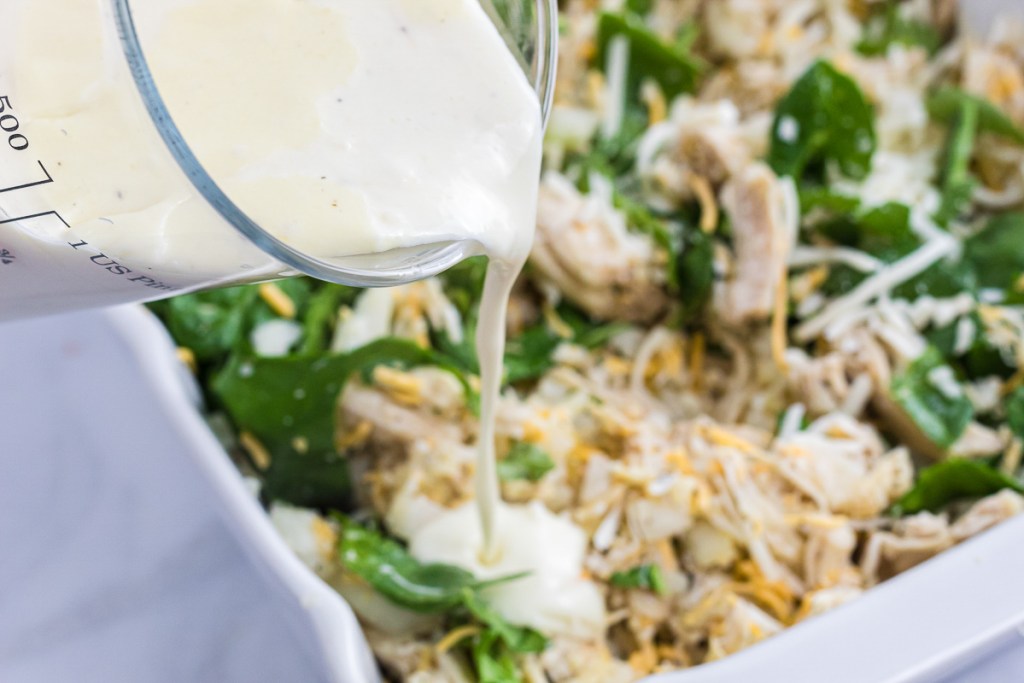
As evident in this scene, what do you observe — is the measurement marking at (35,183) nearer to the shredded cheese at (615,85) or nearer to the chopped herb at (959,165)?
the shredded cheese at (615,85)

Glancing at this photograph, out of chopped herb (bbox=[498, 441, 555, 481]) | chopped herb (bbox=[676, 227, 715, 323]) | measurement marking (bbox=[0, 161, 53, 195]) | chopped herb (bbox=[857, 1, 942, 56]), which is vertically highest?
measurement marking (bbox=[0, 161, 53, 195])

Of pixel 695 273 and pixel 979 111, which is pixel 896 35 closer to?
pixel 979 111

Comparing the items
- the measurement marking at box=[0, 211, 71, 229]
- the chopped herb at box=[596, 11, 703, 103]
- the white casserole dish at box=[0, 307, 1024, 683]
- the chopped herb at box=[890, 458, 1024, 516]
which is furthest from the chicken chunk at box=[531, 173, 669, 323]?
the measurement marking at box=[0, 211, 71, 229]

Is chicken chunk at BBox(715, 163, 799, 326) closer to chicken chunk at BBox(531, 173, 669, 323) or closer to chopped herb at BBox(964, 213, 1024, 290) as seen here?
Result: chicken chunk at BBox(531, 173, 669, 323)

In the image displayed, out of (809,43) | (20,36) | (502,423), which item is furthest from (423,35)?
(809,43)

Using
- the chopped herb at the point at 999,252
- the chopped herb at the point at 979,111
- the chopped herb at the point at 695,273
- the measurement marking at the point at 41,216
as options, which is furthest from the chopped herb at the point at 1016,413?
the measurement marking at the point at 41,216

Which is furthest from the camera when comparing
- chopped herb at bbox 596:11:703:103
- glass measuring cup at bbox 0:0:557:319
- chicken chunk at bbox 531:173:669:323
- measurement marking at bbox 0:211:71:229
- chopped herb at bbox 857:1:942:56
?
chopped herb at bbox 857:1:942:56

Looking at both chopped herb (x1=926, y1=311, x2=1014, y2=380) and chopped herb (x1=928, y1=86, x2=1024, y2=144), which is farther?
chopped herb (x1=928, y1=86, x2=1024, y2=144)

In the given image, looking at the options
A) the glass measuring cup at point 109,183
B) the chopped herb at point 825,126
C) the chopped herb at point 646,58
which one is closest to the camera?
the glass measuring cup at point 109,183
